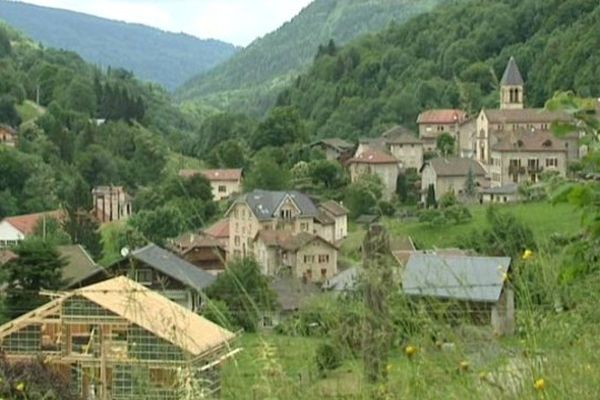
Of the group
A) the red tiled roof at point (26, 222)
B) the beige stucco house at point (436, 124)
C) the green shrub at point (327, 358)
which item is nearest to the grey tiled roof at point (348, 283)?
the green shrub at point (327, 358)

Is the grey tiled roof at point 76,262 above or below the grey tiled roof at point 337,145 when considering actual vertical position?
below

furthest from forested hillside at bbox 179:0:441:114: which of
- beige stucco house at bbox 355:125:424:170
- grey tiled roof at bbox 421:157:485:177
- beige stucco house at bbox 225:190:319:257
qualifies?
beige stucco house at bbox 225:190:319:257

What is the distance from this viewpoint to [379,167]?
1571 inches

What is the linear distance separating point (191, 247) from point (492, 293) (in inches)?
873

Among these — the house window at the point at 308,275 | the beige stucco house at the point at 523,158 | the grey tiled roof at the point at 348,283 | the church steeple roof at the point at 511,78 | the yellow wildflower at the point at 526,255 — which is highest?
the church steeple roof at the point at 511,78

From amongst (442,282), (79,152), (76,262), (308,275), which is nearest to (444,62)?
(79,152)

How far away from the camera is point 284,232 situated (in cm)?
2916

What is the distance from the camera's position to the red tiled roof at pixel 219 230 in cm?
2962

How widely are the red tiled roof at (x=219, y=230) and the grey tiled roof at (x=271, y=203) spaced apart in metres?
0.77

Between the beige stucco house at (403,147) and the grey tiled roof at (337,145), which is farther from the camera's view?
the grey tiled roof at (337,145)

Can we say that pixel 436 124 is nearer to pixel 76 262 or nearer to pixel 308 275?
pixel 308 275

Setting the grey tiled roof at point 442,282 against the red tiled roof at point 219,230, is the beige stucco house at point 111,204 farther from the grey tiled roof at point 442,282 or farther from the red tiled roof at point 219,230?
the grey tiled roof at point 442,282

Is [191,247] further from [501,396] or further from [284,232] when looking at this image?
[501,396]

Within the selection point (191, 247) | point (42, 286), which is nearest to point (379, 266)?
point (42, 286)
